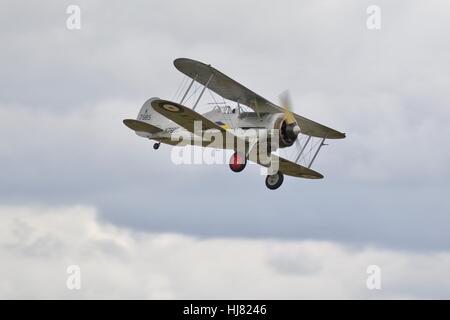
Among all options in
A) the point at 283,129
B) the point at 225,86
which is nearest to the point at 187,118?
the point at 225,86

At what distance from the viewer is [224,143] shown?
128 feet

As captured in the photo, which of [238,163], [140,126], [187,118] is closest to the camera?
[187,118]

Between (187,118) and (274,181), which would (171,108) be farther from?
(274,181)

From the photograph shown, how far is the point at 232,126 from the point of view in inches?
1550

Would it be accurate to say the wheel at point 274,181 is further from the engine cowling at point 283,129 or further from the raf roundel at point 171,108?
the raf roundel at point 171,108

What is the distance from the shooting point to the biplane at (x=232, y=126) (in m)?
38.0

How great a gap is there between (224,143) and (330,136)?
6436 mm

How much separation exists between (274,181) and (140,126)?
6.07 m

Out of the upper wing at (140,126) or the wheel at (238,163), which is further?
the upper wing at (140,126)

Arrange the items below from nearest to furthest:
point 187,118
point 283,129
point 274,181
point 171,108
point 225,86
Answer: point 171,108
point 187,118
point 225,86
point 283,129
point 274,181

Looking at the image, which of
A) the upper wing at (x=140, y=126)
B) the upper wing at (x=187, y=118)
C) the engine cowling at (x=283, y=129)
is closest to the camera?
the upper wing at (x=187, y=118)

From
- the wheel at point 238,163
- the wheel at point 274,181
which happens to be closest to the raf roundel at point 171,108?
the wheel at point 238,163

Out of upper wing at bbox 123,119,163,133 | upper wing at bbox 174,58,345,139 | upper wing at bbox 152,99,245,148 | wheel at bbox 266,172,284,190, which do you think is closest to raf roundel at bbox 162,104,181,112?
upper wing at bbox 152,99,245,148
